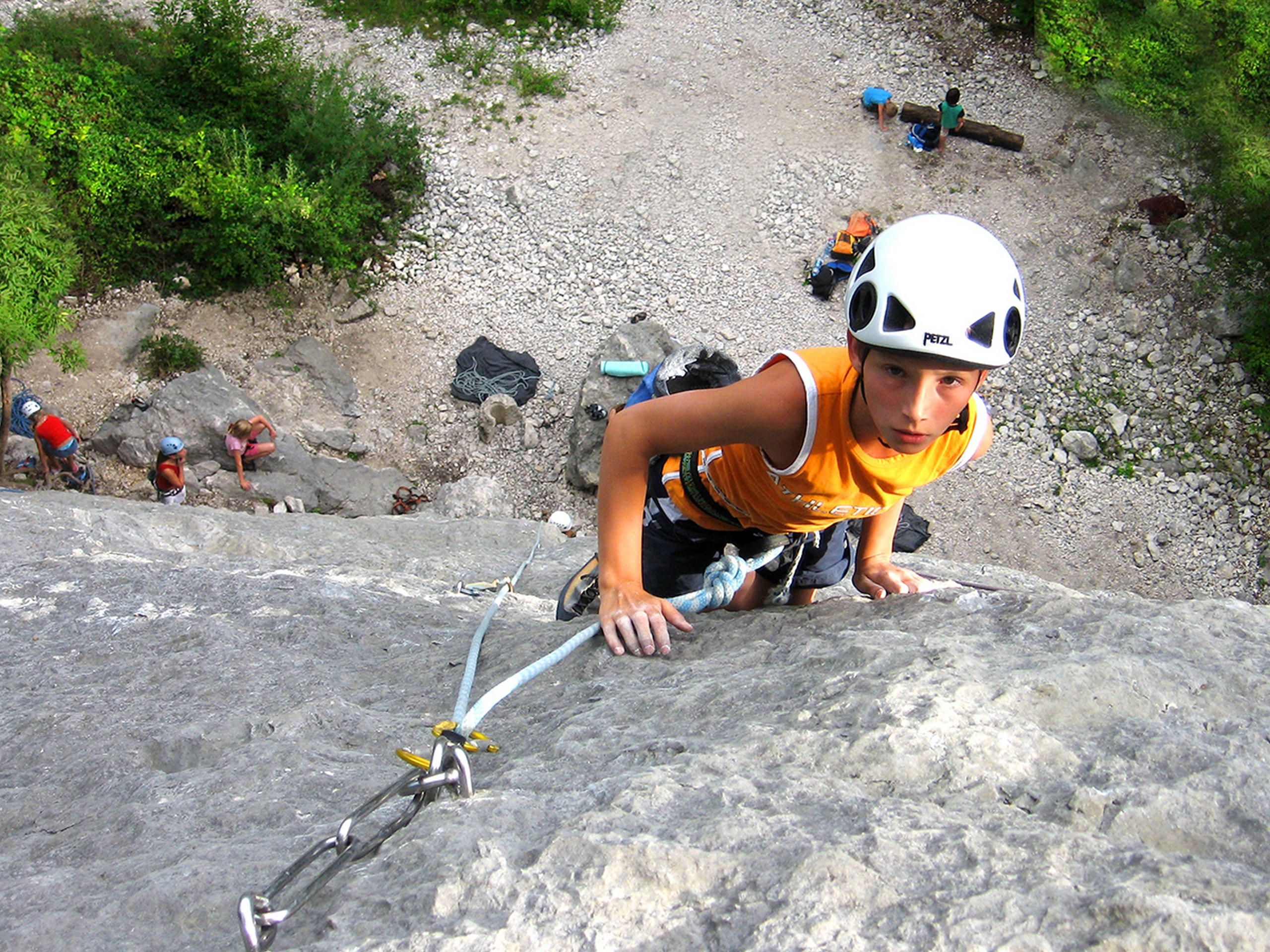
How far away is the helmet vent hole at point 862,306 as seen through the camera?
2.09 m

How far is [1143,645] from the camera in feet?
6.72

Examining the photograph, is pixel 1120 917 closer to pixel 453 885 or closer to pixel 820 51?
pixel 453 885

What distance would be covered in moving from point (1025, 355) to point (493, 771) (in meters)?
10.3

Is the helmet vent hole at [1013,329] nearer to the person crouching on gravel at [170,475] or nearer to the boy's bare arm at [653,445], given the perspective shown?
the boy's bare arm at [653,445]

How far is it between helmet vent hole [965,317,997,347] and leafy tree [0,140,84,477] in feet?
25.0

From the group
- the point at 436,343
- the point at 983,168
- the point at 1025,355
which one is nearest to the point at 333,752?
the point at 436,343

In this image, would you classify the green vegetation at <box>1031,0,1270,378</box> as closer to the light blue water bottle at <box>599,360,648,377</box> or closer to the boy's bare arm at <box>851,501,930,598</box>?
the light blue water bottle at <box>599,360,648,377</box>

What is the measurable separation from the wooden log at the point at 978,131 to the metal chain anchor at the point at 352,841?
12655 mm

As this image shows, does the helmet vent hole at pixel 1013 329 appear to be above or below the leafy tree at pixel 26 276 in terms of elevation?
above

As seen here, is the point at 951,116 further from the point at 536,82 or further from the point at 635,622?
the point at 635,622

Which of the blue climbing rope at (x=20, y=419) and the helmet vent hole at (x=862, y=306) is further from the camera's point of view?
the blue climbing rope at (x=20, y=419)

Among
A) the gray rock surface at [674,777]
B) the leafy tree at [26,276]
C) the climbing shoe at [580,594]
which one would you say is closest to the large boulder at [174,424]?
the leafy tree at [26,276]

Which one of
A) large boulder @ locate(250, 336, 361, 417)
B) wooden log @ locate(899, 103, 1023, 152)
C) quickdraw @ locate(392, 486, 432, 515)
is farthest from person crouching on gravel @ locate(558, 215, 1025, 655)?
wooden log @ locate(899, 103, 1023, 152)

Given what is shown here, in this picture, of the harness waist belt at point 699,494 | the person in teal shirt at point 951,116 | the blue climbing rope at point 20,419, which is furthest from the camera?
the person in teal shirt at point 951,116
